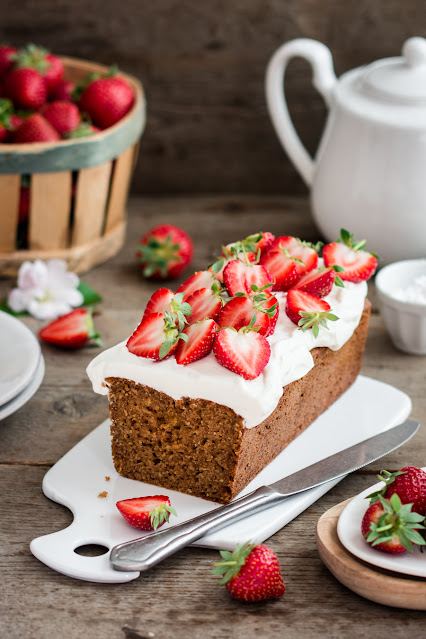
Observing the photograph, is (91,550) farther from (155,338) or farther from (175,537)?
(155,338)

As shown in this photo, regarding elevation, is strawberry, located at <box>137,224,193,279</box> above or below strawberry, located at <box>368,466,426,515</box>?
below

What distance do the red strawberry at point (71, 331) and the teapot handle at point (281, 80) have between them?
71 cm

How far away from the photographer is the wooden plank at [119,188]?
2021 millimetres

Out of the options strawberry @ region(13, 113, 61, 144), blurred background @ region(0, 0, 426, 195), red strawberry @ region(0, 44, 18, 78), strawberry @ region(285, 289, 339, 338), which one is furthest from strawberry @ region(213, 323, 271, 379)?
blurred background @ region(0, 0, 426, 195)

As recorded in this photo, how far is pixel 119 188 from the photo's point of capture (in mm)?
2086

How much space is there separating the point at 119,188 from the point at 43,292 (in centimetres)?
36

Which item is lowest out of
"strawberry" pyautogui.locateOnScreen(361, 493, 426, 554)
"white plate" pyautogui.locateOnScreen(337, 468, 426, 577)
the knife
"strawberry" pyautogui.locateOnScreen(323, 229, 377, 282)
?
the knife

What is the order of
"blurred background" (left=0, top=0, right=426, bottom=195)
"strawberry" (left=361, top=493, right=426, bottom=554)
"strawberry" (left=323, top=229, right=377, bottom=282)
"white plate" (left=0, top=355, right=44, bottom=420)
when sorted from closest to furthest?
"strawberry" (left=361, top=493, right=426, bottom=554)
"white plate" (left=0, top=355, right=44, bottom=420)
"strawberry" (left=323, top=229, right=377, bottom=282)
"blurred background" (left=0, top=0, right=426, bottom=195)

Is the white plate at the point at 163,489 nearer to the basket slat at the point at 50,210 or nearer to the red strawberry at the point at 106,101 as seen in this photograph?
the basket slat at the point at 50,210

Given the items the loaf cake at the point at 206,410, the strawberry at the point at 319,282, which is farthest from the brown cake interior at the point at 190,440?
the strawberry at the point at 319,282

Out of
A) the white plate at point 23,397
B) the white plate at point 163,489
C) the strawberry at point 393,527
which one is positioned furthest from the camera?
the white plate at point 23,397

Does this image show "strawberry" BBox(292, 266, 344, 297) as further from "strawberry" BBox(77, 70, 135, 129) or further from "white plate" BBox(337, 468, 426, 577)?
"strawberry" BBox(77, 70, 135, 129)

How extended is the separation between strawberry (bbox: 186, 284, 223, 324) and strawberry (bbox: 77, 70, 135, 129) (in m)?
0.83

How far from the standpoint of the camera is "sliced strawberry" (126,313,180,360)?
4.12ft
